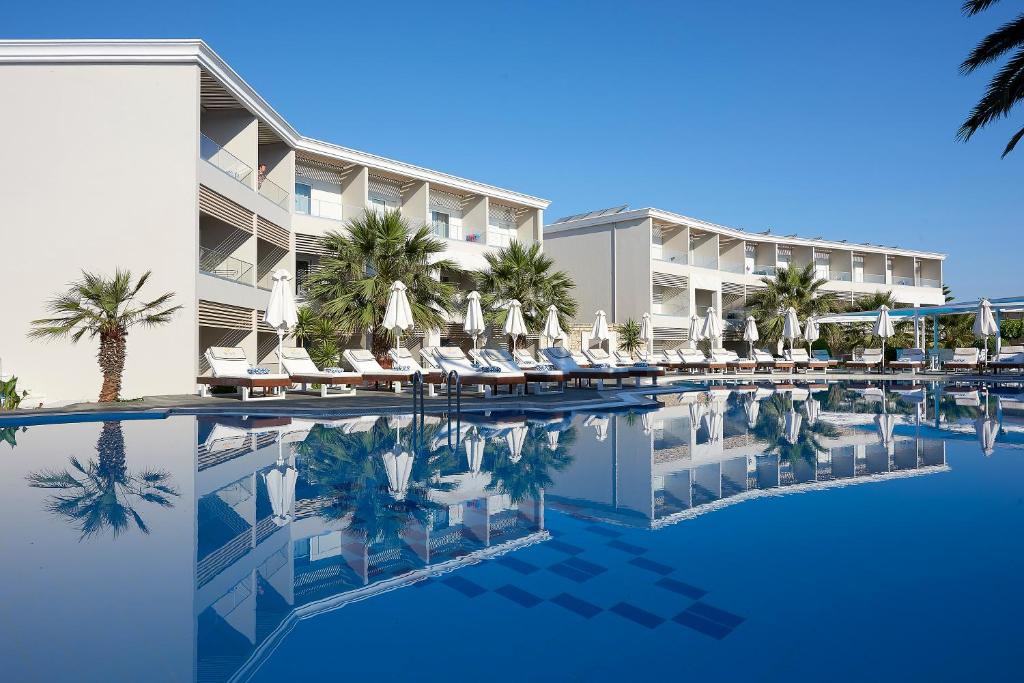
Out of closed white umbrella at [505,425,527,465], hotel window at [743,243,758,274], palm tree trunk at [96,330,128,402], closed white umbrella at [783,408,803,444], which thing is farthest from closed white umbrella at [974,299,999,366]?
palm tree trunk at [96,330,128,402]

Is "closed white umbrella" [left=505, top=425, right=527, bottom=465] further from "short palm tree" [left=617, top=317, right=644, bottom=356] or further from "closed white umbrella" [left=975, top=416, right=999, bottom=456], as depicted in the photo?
"short palm tree" [left=617, top=317, right=644, bottom=356]

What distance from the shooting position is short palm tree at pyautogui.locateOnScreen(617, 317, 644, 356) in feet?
96.2

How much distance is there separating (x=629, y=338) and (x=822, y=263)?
1840 centimetres

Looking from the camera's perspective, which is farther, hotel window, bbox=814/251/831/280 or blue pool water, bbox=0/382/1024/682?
hotel window, bbox=814/251/831/280

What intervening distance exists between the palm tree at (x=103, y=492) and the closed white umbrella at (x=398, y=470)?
168cm

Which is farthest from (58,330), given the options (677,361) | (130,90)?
(677,361)

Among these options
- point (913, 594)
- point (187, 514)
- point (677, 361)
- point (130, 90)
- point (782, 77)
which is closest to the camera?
point (913, 594)

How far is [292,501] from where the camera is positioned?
5.01 m

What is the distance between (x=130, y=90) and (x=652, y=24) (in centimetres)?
1465

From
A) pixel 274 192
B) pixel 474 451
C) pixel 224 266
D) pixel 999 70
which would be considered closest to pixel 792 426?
pixel 474 451

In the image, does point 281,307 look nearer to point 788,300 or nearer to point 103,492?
point 103,492

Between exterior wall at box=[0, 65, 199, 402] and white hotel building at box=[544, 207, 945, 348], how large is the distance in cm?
2099

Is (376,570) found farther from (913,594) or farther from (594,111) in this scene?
(594,111)

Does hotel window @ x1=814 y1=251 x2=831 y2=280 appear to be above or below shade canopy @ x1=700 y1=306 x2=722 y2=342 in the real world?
above
